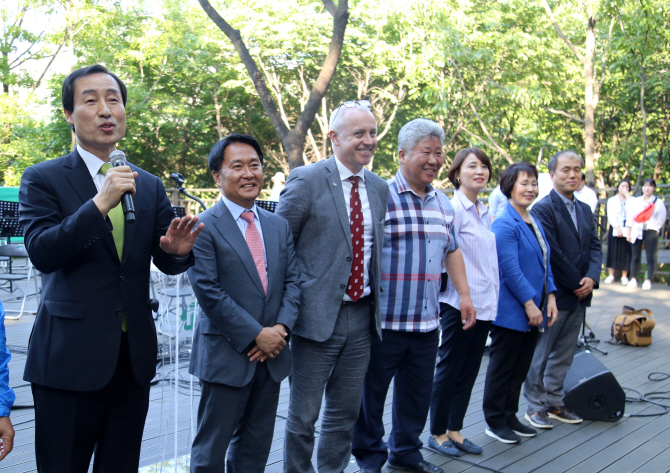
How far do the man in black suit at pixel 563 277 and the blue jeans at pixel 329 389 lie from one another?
1812 millimetres

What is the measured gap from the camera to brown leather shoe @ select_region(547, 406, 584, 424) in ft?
13.7

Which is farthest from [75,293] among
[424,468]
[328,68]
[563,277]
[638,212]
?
[638,212]

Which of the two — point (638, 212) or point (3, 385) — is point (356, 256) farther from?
point (638, 212)

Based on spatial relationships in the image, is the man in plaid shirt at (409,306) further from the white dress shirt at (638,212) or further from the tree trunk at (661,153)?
the tree trunk at (661,153)

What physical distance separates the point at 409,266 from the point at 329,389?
78 centimetres

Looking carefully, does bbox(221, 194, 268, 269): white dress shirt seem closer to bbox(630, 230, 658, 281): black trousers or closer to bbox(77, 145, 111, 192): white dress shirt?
bbox(77, 145, 111, 192): white dress shirt

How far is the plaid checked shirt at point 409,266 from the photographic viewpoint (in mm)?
3082

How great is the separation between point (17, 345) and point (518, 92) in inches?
491

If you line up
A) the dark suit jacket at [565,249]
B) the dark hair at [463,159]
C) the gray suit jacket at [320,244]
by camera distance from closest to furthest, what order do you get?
the gray suit jacket at [320,244] < the dark hair at [463,159] < the dark suit jacket at [565,249]

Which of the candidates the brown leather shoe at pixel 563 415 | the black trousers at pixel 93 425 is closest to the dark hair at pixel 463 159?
the brown leather shoe at pixel 563 415

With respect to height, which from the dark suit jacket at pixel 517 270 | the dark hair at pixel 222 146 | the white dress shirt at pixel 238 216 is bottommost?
the dark suit jacket at pixel 517 270

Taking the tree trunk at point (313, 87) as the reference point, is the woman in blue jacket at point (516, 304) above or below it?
below

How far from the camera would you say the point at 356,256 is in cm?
281

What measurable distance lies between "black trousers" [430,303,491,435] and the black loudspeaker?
1087 mm
